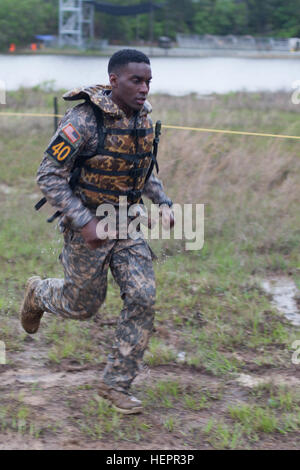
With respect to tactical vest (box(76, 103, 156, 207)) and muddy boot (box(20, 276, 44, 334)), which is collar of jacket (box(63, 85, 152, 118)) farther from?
muddy boot (box(20, 276, 44, 334))

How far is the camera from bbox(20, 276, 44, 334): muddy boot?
4.02 m

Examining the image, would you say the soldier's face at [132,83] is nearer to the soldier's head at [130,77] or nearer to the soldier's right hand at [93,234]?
the soldier's head at [130,77]

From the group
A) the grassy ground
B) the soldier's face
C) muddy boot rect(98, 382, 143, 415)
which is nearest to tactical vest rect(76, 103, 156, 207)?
the soldier's face

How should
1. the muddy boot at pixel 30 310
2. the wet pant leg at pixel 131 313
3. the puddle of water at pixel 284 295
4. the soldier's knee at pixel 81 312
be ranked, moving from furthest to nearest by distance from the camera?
1. the puddle of water at pixel 284 295
2. the muddy boot at pixel 30 310
3. the soldier's knee at pixel 81 312
4. the wet pant leg at pixel 131 313

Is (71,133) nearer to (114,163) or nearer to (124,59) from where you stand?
(114,163)

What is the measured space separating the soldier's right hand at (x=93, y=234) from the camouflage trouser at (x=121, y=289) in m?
0.21

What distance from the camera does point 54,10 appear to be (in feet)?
31.5

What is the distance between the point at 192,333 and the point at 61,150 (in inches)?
81.0

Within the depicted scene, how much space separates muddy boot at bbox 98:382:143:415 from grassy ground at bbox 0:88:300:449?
55mm

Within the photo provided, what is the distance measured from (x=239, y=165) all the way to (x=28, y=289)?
491 cm

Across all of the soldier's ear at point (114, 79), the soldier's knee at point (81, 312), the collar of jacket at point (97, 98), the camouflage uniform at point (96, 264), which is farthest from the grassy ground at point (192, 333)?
the soldier's ear at point (114, 79)

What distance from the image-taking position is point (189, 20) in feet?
39.6

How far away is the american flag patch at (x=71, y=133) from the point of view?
126 inches

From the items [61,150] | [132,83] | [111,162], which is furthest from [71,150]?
[132,83]
